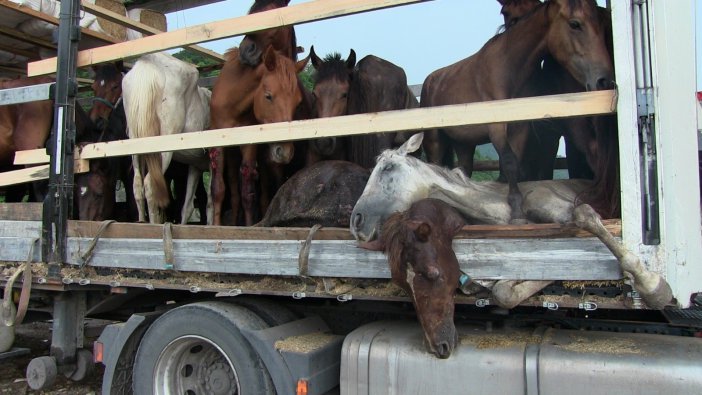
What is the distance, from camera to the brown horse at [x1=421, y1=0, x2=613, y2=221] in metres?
2.81

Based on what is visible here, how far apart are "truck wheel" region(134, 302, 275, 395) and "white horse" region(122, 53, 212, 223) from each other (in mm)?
1754

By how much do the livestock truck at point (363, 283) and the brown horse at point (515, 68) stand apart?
2.11 feet

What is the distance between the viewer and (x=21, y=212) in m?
3.60

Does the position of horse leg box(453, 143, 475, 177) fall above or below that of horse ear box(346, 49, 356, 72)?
below

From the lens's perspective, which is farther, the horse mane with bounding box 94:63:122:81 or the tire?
the horse mane with bounding box 94:63:122:81

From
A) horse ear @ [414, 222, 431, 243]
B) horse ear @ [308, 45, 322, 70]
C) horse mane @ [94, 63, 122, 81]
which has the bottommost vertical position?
horse ear @ [414, 222, 431, 243]

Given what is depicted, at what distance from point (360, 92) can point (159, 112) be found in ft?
5.72

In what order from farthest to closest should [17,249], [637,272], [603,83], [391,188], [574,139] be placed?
[17,249] < [574,139] < [391,188] < [603,83] < [637,272]

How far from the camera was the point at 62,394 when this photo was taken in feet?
14.3

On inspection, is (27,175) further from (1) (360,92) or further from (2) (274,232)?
(1) (360,92)

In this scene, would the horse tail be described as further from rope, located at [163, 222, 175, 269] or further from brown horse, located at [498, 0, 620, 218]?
brown horse, located at [498, 0, 620, 218]

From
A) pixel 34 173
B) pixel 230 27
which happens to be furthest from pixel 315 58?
pixel 34 173

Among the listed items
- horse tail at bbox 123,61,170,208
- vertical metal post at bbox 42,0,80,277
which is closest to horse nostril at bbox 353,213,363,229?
vertical metal post at bbox 42,0,80,277

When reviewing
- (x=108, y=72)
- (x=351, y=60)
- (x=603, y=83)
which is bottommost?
(x=603, y=83)
